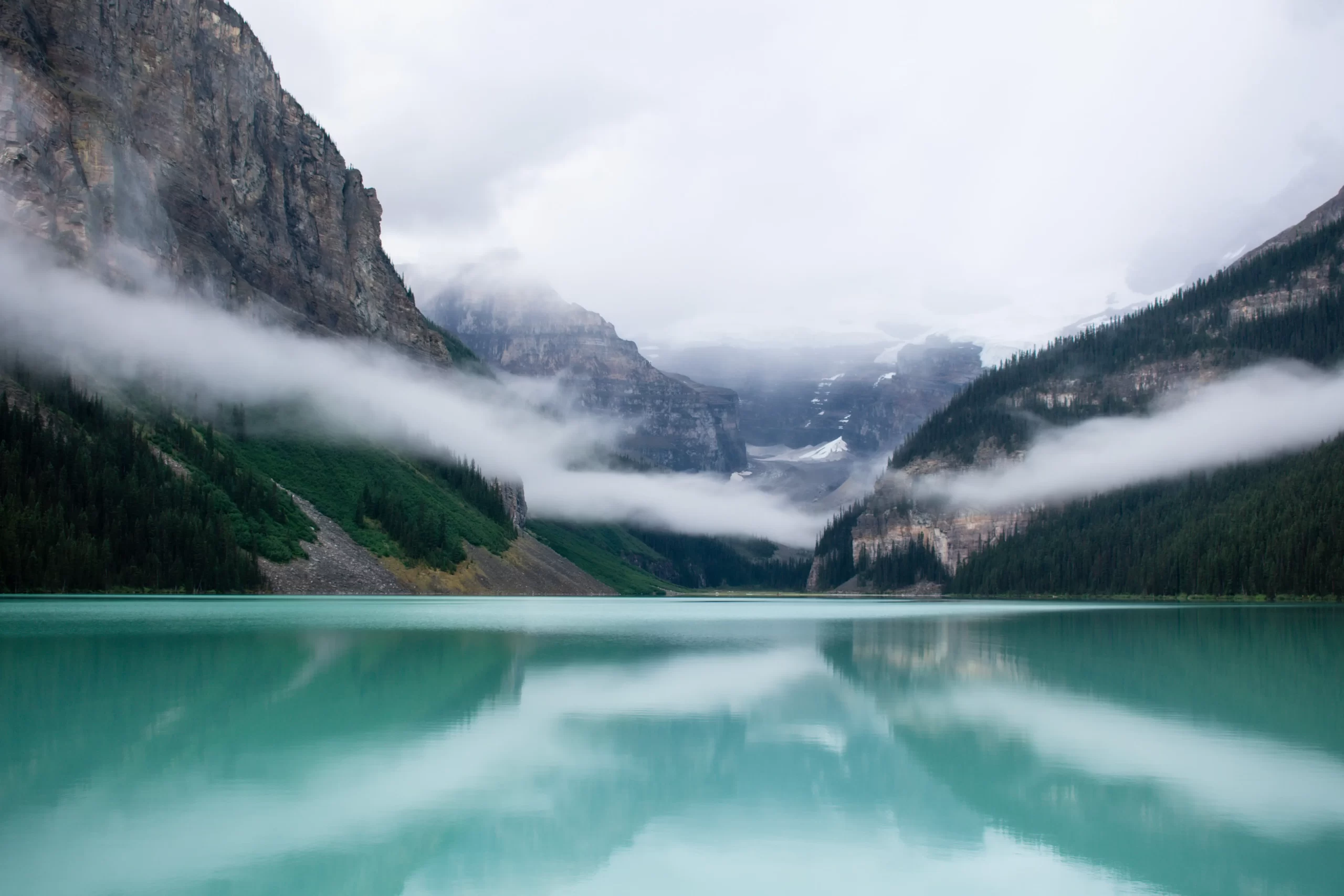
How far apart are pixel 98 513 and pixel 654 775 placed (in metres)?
104

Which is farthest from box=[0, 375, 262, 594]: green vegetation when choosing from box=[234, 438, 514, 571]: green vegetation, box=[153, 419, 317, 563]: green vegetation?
box=[234, 438, 514, 571]: green vegetation

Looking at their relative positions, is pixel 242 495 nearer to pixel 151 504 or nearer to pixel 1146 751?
pixel 151 504

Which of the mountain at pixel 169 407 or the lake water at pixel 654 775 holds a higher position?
the mountain at pixel 169 407

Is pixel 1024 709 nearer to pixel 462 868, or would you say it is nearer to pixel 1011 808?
pixel 1011 808

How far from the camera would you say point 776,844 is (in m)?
16.6

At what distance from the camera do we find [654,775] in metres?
21.3

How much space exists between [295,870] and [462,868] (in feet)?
7.80

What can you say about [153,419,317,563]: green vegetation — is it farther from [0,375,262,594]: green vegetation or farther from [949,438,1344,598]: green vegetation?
[949,438,1344,598]: green vegetation

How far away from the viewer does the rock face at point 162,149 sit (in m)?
129

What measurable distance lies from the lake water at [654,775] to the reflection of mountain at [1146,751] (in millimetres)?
113

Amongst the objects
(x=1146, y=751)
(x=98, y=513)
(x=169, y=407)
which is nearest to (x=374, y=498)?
(x=169, y=407)

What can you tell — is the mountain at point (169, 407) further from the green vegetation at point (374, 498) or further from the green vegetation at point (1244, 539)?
the green vegetation at point (1244, 539)

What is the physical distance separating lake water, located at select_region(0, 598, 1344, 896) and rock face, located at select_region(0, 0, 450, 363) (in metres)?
107

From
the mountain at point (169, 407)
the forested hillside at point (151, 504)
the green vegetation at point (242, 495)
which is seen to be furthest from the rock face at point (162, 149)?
the green vegetation at point (242, 495)
